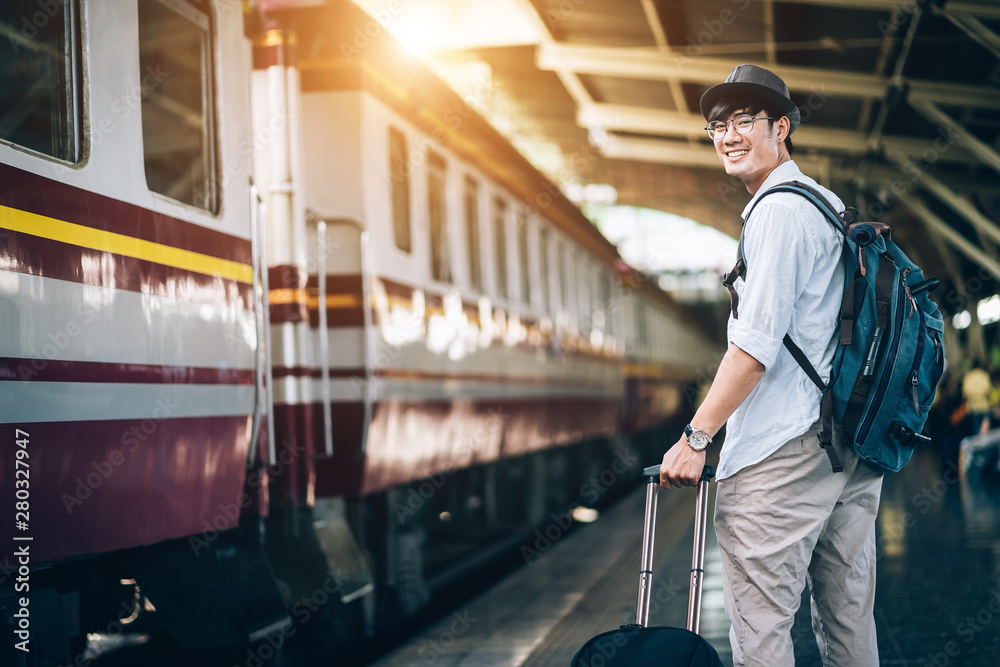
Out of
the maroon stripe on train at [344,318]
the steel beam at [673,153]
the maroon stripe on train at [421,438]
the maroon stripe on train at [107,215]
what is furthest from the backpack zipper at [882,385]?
the steel beam at [673,153]

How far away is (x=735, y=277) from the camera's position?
118 inches

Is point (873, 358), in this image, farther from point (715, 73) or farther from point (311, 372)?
point (715, 73)

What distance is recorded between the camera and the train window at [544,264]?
38.0 ft

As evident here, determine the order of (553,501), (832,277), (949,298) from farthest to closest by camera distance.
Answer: (949,298) < (553,501) < (832,277)

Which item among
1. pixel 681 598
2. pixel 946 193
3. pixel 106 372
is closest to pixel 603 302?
pixel 946 193

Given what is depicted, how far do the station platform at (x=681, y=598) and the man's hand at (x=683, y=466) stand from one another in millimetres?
2610

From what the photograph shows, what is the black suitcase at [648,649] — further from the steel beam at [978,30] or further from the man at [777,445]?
the steel beam at [978,30]

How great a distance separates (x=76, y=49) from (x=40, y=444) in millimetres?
1384

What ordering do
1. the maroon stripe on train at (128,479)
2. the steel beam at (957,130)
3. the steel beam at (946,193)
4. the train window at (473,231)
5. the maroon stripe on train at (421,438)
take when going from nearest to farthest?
the maroon stripe on train at (128,479), the maroon stripe on train at (421,438), the train window at (473,231), the steel beam at (957,130), the steel beam at (946,193)

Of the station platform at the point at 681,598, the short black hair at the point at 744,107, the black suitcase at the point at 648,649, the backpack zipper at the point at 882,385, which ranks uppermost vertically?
the short black hair at the point at 744,107

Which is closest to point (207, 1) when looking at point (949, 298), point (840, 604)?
point (840, 604)

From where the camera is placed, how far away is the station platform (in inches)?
214

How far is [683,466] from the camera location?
2.79 meters

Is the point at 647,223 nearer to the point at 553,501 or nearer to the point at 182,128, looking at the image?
the point at 553,501
